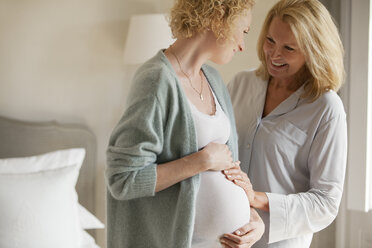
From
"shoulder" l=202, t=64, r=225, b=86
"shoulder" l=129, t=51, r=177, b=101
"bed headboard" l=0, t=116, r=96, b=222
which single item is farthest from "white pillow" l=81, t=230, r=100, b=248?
"shoulder" l=129, t=51, r=177, b=101

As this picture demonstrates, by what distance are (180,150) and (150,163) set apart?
90 mm

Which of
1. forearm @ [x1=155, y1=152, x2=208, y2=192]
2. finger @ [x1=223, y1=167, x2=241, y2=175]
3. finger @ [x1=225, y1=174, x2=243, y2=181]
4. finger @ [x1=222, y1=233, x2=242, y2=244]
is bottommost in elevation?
finger @ [x1=222, y1=233, x2=242, y2=244]

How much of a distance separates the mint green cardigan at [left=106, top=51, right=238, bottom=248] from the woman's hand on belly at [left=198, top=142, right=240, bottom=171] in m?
0.03

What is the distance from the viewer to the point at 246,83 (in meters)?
1.74

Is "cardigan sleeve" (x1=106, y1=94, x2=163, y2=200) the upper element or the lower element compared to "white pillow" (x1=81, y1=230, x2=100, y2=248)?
upper

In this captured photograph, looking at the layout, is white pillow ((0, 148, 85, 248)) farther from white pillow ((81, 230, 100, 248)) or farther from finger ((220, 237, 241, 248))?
finger ((220, 237, 241, 248))

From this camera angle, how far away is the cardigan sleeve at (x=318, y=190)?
1499mm

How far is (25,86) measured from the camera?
231 cm

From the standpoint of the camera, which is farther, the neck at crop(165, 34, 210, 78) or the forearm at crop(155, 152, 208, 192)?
the neck at crop(165, 34, 210, 78)

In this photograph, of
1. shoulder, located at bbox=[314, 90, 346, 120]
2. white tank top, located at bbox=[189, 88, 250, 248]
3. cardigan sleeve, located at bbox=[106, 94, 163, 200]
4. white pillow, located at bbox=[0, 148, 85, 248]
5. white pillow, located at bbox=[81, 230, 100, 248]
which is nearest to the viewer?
cardigan sleeve, located at bbox=[106, 94, 163, 200]

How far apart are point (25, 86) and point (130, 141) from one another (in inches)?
56.1

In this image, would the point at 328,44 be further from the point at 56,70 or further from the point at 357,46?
the point at 56,70

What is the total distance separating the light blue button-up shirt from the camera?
1.51m

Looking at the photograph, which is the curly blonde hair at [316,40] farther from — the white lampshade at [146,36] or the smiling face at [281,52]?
the white lampshade at [146,36]
